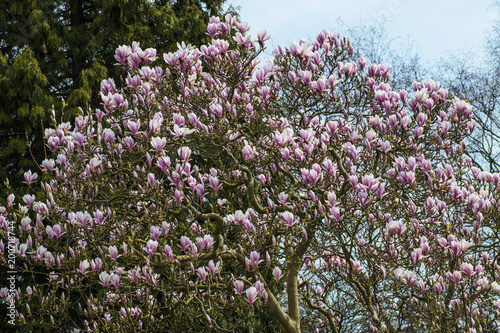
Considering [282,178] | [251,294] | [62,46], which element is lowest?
[251,294]

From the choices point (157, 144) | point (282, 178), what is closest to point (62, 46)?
point (282, 178)

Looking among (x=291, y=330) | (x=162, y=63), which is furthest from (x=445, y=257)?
(x=162, y=63)

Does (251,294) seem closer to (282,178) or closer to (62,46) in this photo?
(282,178)

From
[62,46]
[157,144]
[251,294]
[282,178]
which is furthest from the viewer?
[62,46]

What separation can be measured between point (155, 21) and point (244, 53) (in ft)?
22.8

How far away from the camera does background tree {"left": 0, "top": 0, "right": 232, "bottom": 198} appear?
31.4 ft

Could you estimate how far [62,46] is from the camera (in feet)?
36.0

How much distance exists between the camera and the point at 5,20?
1050 cm

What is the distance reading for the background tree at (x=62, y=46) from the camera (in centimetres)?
958

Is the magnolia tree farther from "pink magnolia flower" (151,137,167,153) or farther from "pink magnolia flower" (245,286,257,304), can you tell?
"pink magnolia flower" (245,286,257,304)

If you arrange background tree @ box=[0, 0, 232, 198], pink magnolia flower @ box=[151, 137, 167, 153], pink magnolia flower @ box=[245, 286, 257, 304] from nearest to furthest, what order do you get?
1. pink magnolia flower @ box=[245, 286, 257, 304]
2. pink magnolia flower @ box=[151, 137, 167, 153]
3. background tree @ box=[0, 0, 232, 198]

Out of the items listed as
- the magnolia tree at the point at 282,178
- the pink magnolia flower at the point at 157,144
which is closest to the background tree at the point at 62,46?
the magnolia tree at the point at 282,178

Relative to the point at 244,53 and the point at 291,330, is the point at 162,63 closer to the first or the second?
the point at 244,53

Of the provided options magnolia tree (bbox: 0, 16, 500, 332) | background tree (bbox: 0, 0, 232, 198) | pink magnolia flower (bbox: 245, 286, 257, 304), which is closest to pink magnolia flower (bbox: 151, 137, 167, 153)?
magnolia tree (bbox: 0, 16, 500, 332)
